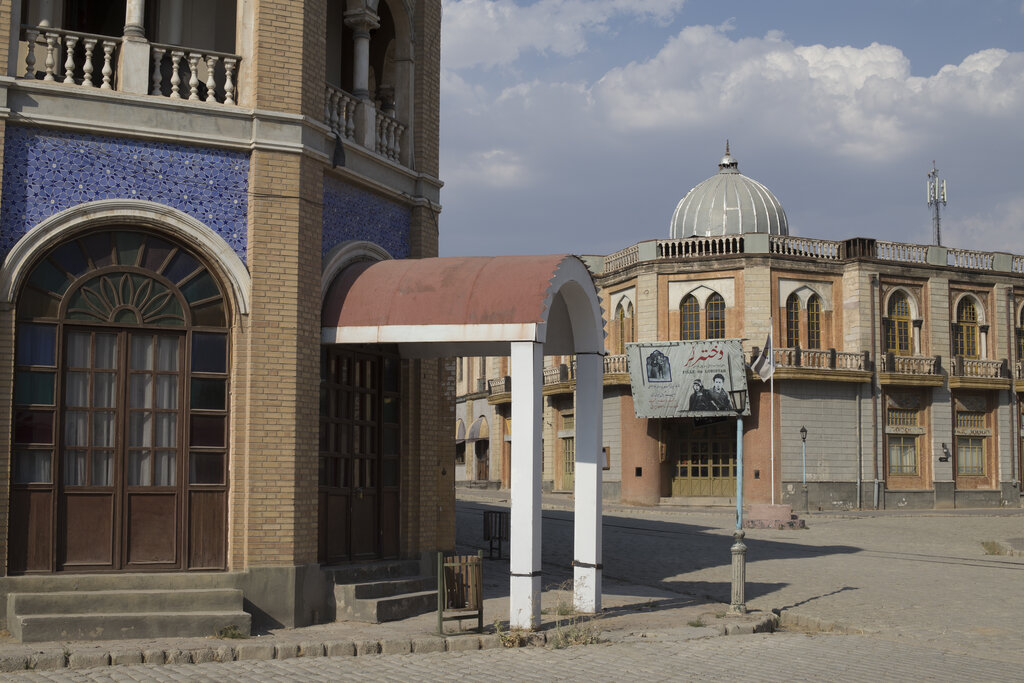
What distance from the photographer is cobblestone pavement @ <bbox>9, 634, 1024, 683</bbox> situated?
399 inches

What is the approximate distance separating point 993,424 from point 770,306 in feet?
36.8

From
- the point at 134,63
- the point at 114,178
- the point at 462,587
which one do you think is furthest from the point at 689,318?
the point at 114,178

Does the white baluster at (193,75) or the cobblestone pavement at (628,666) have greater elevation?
the white baluster at (193,75)

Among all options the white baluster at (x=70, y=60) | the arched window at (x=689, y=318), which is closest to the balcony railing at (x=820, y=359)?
the arched window at (x=689, y=318)

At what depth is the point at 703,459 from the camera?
144 feet

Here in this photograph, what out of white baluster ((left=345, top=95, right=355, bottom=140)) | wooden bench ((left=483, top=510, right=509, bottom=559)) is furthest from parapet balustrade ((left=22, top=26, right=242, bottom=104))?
wooden bench ((left=483, top=510, right=509, bottom=559))

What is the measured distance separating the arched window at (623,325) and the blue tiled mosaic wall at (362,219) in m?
30.0

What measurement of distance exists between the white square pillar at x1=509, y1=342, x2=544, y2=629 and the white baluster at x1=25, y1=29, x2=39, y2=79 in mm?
6211

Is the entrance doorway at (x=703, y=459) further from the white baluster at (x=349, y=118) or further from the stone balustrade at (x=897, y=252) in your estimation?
the white baluster at (x=349, y=118)

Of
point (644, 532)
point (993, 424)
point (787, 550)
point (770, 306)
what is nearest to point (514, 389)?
point (787, 550)

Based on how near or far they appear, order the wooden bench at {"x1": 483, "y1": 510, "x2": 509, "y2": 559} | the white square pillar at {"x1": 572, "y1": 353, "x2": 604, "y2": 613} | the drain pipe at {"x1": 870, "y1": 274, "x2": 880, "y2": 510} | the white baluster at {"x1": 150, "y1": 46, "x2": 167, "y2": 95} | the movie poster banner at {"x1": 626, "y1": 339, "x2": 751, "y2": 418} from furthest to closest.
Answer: the drain pipe at {"x1": 870, "y1": 274, "x2": 880, "y2": 510}
the movie poster banner at {"x1": 626, "y1": 339, "x2": 751, "y2": 418}
the wooden bench at {"x1": 483, "y1": 510, "x2": 509, "y2": 559}
the white square pillar at {"x1": 572, "y1": 353, "x2": 604, "y2": 613}
the white baluster at {"x1": 150, "y1": 46, "x2": 167, "y2": 95}

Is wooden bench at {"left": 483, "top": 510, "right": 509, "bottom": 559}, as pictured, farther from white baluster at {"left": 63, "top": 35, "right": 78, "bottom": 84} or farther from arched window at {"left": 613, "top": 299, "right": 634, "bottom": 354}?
arched window at {"left": 613, "top": 299, "right": 634, "bottom": 354}

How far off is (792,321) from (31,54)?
34.7 m

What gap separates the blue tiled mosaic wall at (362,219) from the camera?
561 inches
